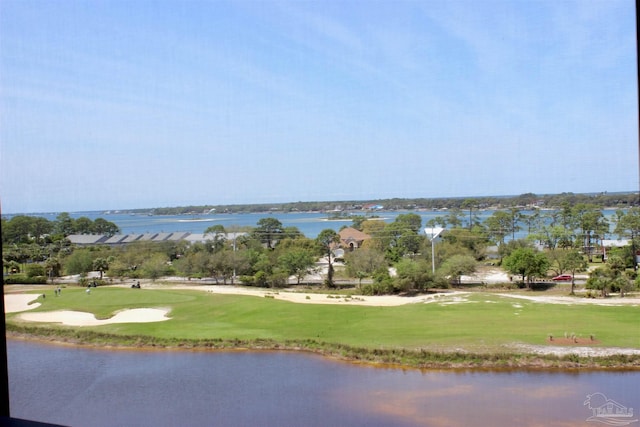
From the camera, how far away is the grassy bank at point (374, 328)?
5.37m

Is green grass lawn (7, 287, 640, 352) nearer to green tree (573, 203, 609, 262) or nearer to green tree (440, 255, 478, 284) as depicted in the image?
green tree (440, 255, 478, 284)

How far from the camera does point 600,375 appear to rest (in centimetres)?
480

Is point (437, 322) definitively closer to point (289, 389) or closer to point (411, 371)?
point (411, 371)

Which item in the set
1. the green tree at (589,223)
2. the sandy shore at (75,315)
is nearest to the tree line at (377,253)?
the green tree at (589,223)

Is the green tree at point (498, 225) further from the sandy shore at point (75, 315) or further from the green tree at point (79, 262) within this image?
the green tree at point (79, 262)

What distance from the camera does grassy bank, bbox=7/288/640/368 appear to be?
17.6 ft

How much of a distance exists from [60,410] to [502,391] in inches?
159

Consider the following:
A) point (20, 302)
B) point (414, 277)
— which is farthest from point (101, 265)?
point (414, 277)

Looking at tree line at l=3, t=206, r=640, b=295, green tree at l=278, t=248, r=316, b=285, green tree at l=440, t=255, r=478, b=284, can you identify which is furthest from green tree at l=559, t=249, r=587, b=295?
green tree at l=278, t=248, r=316, b=285

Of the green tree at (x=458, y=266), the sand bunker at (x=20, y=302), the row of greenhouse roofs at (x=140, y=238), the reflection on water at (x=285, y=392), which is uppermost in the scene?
the row of greenhouse roofs at (x=140, y=238)

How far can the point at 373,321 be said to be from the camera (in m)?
6.61

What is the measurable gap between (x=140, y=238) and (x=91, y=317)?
6.83 feet

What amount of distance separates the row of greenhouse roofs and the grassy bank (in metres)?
1.11
